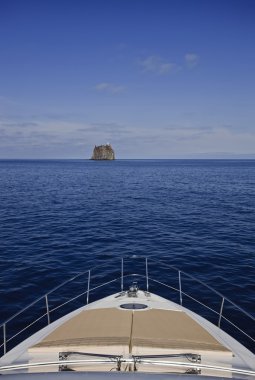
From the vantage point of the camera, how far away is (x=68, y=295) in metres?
15.4

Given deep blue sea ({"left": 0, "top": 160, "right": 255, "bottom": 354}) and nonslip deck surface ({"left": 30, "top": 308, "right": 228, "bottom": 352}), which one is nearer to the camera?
nonslip deck surface ({"left": 30, "top": 308, "right": 228, "bottom": 352})

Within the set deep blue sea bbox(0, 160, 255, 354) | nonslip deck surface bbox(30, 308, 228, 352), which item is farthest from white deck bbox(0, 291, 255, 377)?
deep blue sea bbox(0, 160, 255, 354)

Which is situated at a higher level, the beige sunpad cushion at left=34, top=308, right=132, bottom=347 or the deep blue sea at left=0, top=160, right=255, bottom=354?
the beige sunpad cushion at left=34, top=308, right=132, bottom=347

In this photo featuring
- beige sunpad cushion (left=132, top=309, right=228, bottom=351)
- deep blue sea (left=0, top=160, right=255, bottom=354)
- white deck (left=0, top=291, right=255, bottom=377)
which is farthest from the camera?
deep blue sea (left=0, top=160, right=255, bottom=354)

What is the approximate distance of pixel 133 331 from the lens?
24.7 ft

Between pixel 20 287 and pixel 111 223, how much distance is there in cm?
1560

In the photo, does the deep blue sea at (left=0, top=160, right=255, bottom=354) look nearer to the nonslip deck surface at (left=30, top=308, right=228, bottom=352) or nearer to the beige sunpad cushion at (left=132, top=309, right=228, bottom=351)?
the beige sunpad cushion at (left=132, top=309, right=228, bottom=351)

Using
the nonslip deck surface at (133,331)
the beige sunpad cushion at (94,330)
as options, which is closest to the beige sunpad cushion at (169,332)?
the nonslip deck surface at (133,331)

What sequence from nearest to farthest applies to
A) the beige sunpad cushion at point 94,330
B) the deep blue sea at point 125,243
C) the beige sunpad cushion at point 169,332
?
the beige sunpad cushion at point 169,332, the beige sunpad cushion at point 94,330, the deep blue sea at point 125,243

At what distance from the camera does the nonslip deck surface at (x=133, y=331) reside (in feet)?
22.9

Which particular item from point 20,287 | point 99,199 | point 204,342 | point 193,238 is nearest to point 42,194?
point 99,199

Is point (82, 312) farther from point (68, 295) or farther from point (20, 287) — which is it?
point (20, 287)

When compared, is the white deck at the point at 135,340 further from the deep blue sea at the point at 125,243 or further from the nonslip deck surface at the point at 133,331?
the deep blue sea at the point at 125,243

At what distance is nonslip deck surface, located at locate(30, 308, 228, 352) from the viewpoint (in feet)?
22.9
